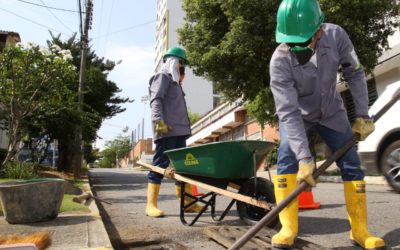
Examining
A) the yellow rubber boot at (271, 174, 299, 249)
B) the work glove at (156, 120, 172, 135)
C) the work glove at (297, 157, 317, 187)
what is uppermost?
the work glove at (156, 120, 172, 135)

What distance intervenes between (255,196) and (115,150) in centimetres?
9118

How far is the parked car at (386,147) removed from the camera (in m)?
6.68

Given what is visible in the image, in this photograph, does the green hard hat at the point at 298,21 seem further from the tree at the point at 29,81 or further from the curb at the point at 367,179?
the tree at the point at 29,81

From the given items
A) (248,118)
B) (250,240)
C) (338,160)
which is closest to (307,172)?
(338,160)

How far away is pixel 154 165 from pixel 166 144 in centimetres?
32

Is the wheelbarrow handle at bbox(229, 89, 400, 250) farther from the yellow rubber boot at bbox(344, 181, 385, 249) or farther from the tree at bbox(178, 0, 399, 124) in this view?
the tree at bbox(178, 0, 399, 124)

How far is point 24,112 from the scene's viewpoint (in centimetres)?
1053

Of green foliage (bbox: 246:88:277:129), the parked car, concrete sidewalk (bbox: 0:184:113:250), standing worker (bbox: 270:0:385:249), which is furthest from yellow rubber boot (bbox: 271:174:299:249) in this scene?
green foliage (bbox: 246:88:277:129)

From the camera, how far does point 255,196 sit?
4340mm

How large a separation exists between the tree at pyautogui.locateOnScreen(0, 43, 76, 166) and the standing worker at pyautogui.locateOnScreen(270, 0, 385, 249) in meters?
8.07

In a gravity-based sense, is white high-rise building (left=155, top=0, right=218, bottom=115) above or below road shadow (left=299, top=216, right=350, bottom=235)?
above

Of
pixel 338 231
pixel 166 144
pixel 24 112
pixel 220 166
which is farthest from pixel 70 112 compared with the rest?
pixel 338 231

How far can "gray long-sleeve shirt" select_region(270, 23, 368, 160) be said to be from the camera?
335 cm

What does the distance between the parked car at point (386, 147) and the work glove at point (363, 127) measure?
3594 mm
